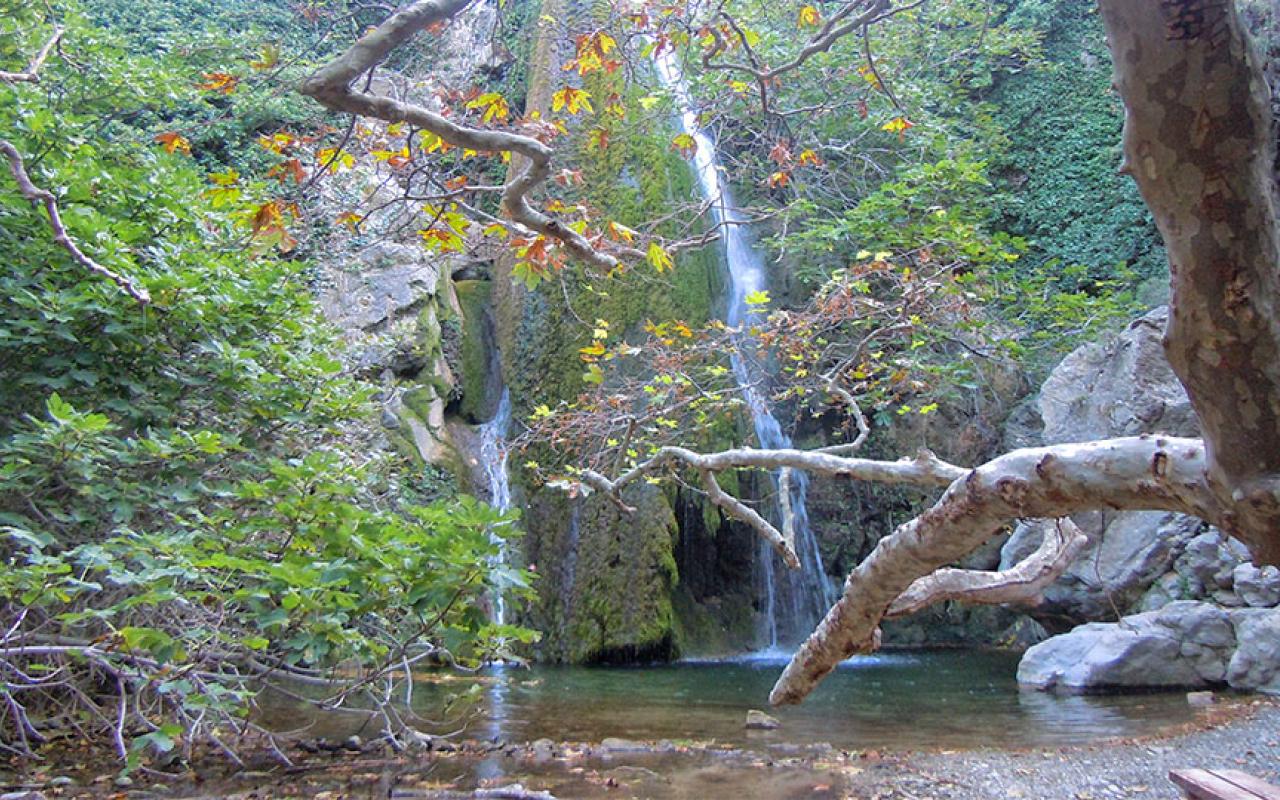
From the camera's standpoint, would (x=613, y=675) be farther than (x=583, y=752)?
Yes

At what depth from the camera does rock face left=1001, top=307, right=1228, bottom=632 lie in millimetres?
9625

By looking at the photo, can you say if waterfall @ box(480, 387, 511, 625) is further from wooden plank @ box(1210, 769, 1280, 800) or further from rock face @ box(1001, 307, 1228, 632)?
wooden plank @ box(1210, 769, 1280, 800)

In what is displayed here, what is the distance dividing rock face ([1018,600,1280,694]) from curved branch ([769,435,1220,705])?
20.5 feet

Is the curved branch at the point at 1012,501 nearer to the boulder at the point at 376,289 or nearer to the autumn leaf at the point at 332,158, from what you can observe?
the autumn leaf at the point at 332,158

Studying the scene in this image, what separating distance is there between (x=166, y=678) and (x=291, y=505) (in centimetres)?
94

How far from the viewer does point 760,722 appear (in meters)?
7.00

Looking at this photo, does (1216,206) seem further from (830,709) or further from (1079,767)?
(830,709)

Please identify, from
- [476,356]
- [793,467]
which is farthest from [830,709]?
[476,356]

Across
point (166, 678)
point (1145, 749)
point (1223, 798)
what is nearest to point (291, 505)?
point (166, 678)

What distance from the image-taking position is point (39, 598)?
3.66 meters

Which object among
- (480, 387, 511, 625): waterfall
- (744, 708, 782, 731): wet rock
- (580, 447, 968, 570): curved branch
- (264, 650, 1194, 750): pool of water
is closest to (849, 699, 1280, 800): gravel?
(264, 650, 1194, 750): pool of water

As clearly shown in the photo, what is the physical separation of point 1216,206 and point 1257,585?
9.14 meters

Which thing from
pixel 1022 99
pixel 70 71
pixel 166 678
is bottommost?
pixel 166 678

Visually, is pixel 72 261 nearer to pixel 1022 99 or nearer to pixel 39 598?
pixel 39 598
